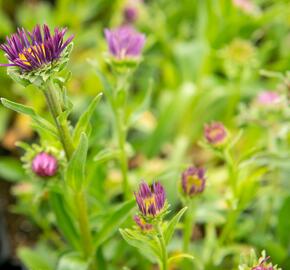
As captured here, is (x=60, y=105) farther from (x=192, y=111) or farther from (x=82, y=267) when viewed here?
(x=192, y=111)

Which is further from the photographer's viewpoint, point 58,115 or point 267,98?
point 267,98

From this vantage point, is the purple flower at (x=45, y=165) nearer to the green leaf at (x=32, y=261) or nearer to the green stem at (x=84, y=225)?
the green stem at (x=84, y=225)

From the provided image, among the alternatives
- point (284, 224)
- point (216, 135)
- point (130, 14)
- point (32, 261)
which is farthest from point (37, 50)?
point (130, 14)

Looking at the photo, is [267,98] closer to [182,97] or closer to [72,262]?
[182,97]

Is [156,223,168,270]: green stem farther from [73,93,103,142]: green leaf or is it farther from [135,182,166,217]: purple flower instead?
[73,93,103,142]: green leaf

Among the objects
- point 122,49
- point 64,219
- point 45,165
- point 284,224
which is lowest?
point 284,224

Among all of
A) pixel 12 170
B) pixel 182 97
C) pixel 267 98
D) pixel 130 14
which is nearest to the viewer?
pixel 267 98

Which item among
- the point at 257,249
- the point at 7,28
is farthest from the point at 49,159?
the point at 7,28
